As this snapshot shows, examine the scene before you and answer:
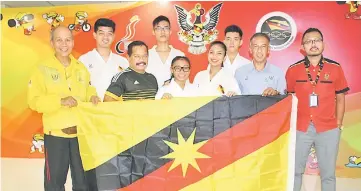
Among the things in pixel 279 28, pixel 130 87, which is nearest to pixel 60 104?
pixel 130 87

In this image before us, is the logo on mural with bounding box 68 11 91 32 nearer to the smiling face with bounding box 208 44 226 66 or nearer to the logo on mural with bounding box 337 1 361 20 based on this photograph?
the smiling face with bounding box 208 44 226 66

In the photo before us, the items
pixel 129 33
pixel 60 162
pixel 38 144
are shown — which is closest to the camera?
pixel 60 162

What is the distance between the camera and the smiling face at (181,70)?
2.57 m

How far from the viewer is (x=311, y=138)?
2557mm

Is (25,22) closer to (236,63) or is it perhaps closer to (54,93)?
(54,93)

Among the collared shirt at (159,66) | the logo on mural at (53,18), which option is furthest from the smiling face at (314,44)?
the logo on mural at (53,18)

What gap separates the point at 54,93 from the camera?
7.67 ft

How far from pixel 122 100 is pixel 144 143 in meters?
0.40

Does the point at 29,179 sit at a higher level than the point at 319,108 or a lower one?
lower

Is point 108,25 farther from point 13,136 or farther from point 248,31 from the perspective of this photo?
point 13,136

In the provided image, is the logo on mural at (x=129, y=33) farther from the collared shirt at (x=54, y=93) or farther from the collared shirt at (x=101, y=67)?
the collared shirt at (x=54, y=93)

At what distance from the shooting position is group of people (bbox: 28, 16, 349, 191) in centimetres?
235

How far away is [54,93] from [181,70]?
0.88m

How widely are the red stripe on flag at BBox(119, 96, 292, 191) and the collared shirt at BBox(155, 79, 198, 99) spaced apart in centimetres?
43
